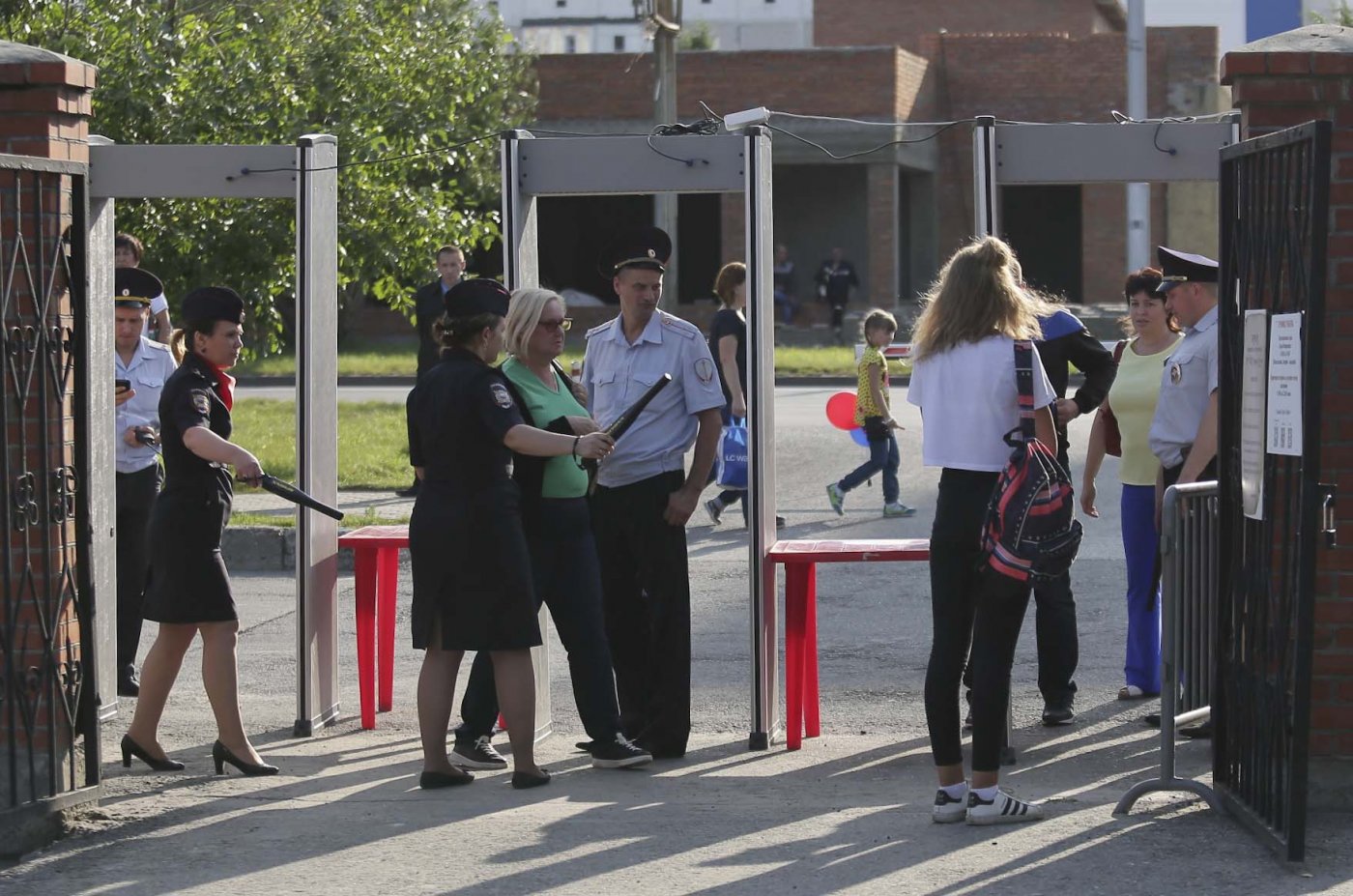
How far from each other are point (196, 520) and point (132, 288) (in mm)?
2009

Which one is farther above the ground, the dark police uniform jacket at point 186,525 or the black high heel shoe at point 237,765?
the dark police uniform jacket at point 186,525

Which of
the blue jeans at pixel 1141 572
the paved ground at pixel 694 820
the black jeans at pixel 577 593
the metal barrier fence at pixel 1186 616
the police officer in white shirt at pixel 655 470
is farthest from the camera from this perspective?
the blue jeans at pixel 1141 572

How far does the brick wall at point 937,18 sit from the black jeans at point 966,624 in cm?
3985

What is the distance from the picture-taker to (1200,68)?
35.2 meters

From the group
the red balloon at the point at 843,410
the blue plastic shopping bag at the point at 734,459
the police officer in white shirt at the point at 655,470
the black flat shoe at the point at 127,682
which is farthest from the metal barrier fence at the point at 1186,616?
the red balloon at the point at 843,410

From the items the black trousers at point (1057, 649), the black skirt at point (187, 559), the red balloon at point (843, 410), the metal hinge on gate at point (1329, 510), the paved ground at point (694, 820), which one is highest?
the red balloon at point (843, 410)

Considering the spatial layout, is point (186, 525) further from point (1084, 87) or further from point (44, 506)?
point (1084, 87)

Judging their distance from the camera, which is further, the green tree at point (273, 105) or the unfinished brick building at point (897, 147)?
the unfinished brick building at point (897, 147)

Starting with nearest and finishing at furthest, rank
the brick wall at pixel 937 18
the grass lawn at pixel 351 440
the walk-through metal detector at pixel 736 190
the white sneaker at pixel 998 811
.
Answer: the white sneaker at pixel 998 811 < the walk-through metal detector at pixel 736 190 < the grass lawn at pixel 351 440 < the brick wall at pixel 937 18

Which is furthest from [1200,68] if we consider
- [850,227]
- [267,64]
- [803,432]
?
[267,64]

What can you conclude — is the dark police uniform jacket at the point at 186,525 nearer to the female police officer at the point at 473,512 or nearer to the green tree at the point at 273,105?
the female police officer at the point at 473,512

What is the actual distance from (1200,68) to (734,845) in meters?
32.4

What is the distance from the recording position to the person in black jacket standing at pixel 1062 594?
733 centimetres

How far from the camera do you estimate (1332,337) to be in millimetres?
5840
